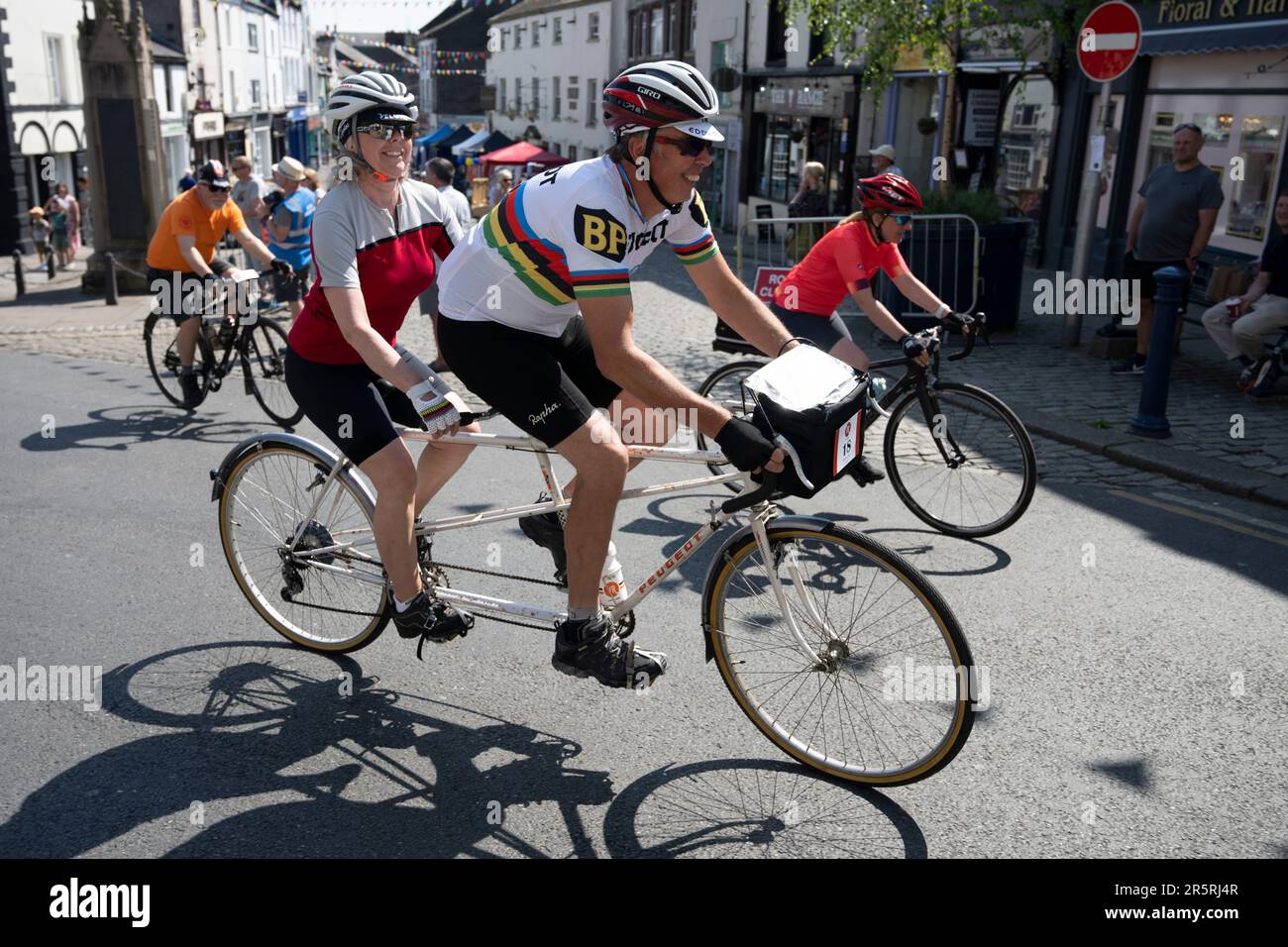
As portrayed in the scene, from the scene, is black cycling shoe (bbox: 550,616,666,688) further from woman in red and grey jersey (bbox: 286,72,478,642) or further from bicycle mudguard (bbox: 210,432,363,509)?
bicycle mudguard (bbox: 210,432,363,509)

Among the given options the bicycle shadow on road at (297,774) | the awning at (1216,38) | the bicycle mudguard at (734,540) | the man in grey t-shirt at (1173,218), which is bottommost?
the bicycle shadow on road at (297,774)

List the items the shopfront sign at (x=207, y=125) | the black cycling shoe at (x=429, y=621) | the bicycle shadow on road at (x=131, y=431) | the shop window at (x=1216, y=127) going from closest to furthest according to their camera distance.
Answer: the black cycling shoe at (x=429, y=621) < the bicycle shadow on road at (x=131, y=431) < the shop window at (x=1216, y=127) < the shopfront sign at (x=207, y=125)

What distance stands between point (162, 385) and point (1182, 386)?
8.45m

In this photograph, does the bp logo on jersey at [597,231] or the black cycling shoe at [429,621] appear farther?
the black cycling shoe at [429,621]

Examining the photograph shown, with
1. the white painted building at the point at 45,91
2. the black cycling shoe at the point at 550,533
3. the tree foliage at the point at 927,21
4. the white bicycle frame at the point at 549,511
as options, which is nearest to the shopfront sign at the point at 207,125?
the white painted building at the point at 45,91

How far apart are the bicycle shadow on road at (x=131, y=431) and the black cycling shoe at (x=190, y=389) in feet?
0.37

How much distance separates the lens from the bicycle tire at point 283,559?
4.36 metres

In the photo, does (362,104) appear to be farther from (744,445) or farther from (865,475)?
(865,475)

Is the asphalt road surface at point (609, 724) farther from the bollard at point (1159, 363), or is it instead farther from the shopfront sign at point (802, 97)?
the shopfront sign at point (802, 97)

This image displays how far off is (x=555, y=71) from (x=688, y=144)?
5251 centimetres

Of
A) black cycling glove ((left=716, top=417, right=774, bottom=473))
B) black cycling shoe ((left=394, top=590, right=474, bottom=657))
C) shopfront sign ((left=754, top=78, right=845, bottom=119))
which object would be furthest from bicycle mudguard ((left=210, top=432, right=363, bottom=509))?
shopfront sign ((left=754, top=78, right=845, bottom=119))

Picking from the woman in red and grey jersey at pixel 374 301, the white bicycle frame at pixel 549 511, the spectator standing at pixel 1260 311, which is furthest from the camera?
the spectator standing at pixel 1260 311
